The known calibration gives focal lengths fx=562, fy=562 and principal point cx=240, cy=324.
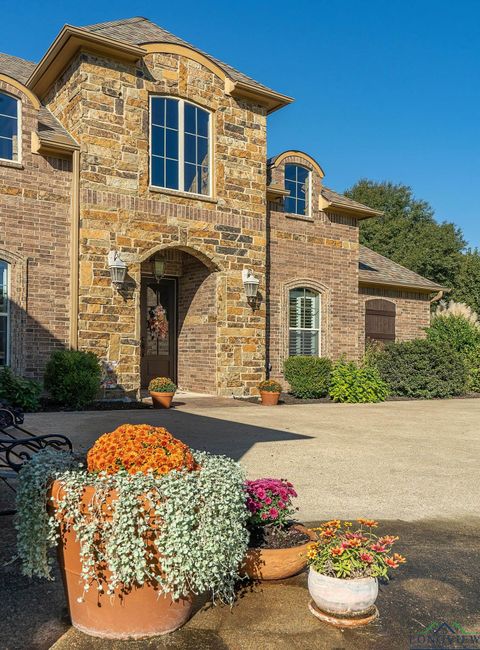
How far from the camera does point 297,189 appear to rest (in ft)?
50.8

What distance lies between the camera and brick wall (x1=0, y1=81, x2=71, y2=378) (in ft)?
36.1

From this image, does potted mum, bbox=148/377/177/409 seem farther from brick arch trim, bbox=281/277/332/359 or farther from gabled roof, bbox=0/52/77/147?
brick arch trim, bbox=281/277/332/359

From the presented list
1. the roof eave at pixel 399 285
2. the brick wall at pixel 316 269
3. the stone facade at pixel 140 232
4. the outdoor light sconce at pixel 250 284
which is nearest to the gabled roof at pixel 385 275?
the roof eave at pixel 399 285

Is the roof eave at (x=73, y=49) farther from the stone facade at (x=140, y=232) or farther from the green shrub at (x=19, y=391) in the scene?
the green shrub at (x=19, y=391)

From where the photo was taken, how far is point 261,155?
13641 mm

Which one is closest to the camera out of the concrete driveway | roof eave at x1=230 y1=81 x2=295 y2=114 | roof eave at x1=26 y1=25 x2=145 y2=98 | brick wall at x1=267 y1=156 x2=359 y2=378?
the concrete driveway

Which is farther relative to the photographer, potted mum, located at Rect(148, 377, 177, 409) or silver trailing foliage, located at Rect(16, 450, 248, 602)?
potted mum, located at Rect(148, 377, 177, 409)

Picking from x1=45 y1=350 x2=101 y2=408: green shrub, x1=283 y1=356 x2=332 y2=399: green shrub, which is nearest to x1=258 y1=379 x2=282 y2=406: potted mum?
x1=283 y1=356 x2=332 y2=399: green shrub

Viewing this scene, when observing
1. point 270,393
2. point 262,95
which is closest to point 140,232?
point 270,393

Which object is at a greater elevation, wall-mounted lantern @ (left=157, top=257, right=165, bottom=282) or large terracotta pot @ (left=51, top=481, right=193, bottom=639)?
wall-mounted lantern @ (left=157, top=257, right=165, bottom=282)

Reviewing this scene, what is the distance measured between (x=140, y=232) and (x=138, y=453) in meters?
9.62

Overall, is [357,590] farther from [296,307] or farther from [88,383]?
[296,307]

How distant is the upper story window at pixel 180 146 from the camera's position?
12166mm

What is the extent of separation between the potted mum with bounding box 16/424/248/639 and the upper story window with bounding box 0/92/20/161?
10.0m
